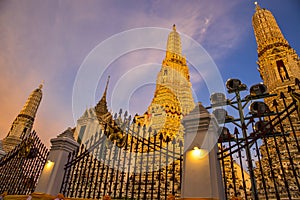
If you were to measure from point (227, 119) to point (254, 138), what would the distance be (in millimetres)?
2246

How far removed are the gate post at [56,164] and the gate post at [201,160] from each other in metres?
4.61

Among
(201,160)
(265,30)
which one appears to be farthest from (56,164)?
(265,30)

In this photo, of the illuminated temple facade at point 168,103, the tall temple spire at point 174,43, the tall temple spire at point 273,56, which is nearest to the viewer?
the tall temple spire at point 273,56

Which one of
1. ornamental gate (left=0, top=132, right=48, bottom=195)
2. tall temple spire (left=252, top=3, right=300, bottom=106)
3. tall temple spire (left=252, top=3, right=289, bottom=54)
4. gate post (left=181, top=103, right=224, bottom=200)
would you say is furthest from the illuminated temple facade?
gate post (left=181, top=103, right=224, bottom=200)

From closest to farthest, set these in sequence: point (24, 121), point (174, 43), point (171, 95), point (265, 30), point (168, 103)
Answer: point (265, 30), point (168, 103), point (171, 95), point (24, 121), point (174, 43)

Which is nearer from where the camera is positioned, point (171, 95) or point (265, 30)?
point (265, 30)

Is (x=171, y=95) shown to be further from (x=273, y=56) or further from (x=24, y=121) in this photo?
(x=24, y=121)

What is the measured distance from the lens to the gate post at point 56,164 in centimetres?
648

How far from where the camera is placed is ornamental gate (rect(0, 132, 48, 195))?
794 cm

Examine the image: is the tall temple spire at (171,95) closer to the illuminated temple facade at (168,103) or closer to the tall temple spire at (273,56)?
the illuminated temple facade at (168,103)

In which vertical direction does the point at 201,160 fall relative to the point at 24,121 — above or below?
below

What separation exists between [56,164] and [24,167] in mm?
2974

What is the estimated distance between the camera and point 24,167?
857cm

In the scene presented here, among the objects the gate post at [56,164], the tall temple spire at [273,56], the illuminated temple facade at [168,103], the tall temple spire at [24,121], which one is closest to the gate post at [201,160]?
the gate post at [56,164]
